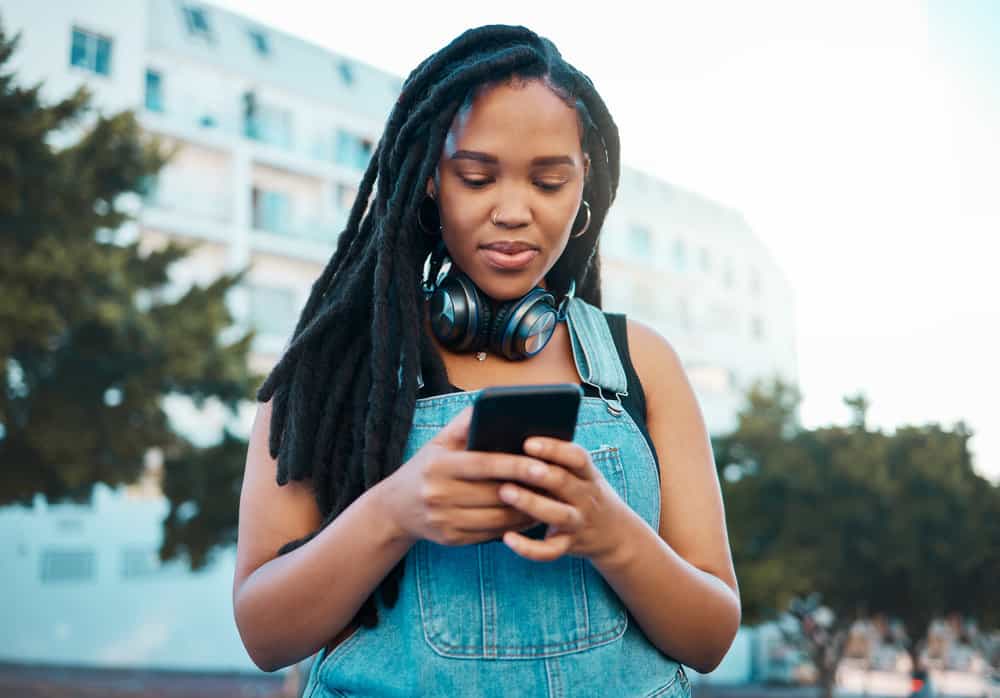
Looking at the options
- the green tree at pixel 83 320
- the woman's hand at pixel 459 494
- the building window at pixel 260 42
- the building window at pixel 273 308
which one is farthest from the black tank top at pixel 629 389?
the building window at pixel 260 42

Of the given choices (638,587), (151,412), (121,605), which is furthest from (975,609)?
(638,587)

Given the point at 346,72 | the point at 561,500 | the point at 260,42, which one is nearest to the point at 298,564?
the point at 561,500

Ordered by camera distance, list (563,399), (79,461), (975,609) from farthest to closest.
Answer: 1. (975,609)
2. (79,461)
3. (563,399)

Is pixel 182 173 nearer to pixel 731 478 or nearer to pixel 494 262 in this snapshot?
pixel 731 478

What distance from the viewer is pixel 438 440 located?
4.32 ft

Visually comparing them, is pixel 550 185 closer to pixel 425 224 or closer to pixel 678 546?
pixel 425 224

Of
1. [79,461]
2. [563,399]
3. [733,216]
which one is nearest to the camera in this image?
[563,399]

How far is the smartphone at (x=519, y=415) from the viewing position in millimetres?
1217

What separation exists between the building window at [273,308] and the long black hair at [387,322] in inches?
1043

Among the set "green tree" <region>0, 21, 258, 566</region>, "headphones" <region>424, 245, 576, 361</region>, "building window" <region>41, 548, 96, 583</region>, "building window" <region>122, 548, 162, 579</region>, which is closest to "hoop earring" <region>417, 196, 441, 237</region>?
"headphones" <region>424, 245, 576, 361</region>

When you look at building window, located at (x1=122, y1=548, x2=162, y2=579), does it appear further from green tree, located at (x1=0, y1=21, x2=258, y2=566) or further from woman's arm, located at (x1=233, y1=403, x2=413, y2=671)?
woman's arm, located at (x1=233, y1=403, x2=413, y2=671)

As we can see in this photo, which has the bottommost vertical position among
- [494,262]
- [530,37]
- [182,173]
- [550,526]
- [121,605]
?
[121,605]

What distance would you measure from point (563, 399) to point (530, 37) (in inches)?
32.8

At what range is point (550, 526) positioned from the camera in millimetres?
1310
